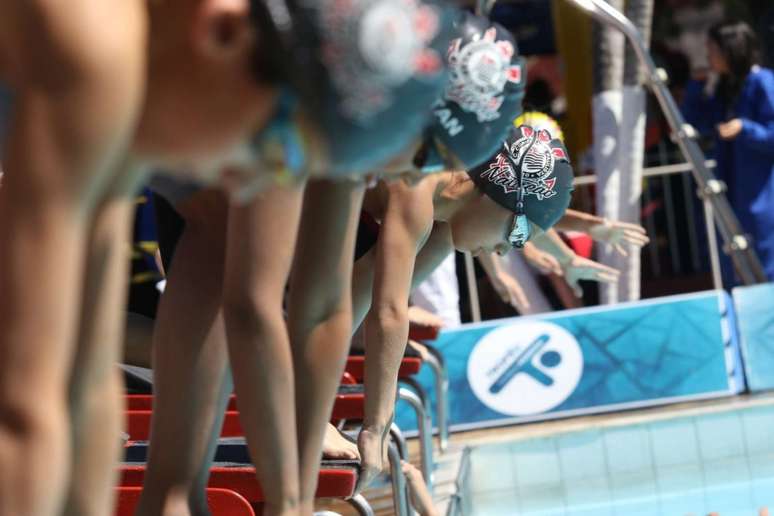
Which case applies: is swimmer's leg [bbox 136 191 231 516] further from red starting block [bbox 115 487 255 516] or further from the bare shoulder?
the bare shoulder

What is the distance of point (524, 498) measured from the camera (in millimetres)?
6398

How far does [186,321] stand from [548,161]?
1.77 metres

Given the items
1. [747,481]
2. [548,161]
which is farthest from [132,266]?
[548,161]

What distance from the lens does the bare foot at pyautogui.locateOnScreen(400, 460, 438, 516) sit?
13.7 ft

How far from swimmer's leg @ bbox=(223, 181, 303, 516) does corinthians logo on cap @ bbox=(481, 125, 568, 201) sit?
1.59 m

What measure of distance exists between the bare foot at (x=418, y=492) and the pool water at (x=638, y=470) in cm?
189

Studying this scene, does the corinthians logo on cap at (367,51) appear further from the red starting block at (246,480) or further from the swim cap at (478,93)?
the red starting block at (246,480)

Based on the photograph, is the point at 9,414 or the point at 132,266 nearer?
the point at 9,414

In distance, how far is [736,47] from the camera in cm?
772

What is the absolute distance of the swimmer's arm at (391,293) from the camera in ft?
10.5

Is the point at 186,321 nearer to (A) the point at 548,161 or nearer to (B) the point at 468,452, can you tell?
(A) the point at 548,161

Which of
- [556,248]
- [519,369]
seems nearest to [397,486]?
[556,248]

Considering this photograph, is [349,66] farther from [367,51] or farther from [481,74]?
[481,74]

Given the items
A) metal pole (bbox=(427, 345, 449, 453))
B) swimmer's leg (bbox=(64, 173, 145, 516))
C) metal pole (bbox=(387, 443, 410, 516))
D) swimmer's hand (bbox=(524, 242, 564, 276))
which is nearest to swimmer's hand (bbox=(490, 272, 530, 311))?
swimmer's hand (bbox=(524, 242, 564, 276))
